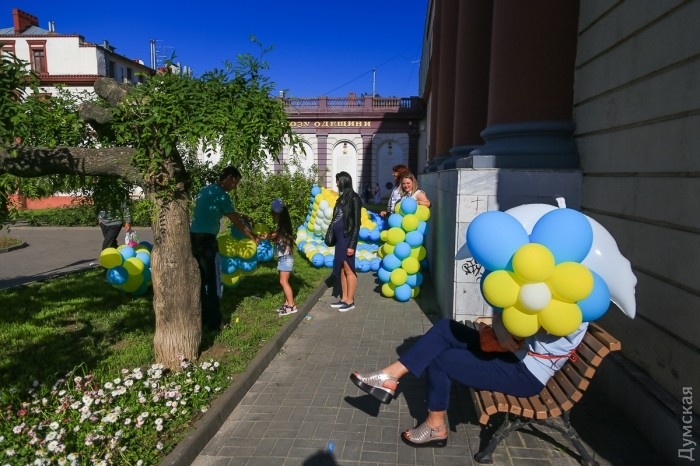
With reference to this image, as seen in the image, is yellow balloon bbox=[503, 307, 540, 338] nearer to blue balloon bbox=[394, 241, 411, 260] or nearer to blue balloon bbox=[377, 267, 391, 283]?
Answer: blue balloon bbox=[394, 241, 411, 260]

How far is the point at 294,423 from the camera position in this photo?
369 cm

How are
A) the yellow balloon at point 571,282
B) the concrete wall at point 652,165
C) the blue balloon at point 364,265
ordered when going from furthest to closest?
1. the blue balloon at point 364,265
2. the concrete wall at point 652,165
3. the yellow balloon at point 571,282

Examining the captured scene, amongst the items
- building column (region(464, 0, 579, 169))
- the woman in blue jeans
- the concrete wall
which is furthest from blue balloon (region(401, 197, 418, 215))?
the woman in blue jeans

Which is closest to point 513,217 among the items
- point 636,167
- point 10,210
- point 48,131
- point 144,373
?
point 636,167

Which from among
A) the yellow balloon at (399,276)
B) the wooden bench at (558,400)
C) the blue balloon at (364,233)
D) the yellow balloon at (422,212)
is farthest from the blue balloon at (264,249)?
the wooden bench at (558,400)

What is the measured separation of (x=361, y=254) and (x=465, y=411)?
20.6ft

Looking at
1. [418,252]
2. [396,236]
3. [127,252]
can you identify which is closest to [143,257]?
[127,252]

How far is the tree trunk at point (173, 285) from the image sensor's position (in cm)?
425

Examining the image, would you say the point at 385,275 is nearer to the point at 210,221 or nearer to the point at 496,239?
the point at 210,221

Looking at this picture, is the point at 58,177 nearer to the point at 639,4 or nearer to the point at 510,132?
the point at 510,132

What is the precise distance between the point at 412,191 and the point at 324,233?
357cm

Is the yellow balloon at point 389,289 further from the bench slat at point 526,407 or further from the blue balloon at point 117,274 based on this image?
the bench slat at point 526,407

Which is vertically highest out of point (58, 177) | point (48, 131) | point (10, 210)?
point (48, 131)

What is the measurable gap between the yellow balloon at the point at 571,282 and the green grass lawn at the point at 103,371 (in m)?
2.84
